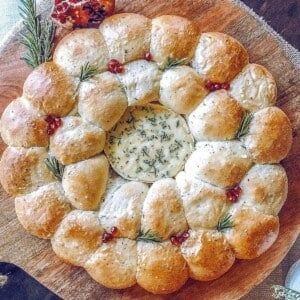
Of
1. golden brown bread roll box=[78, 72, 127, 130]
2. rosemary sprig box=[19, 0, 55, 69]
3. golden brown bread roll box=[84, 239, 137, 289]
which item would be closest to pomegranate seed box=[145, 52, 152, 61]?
golden brown bread roll box=[78, 72, 127, 130]

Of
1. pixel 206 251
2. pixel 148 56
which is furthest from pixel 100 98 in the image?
pixel 206 251

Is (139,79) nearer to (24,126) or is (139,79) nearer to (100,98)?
(100,98)

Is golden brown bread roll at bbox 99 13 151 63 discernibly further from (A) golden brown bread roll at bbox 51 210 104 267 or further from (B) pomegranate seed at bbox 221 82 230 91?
(A) golden brown bread roll at bbox 51 210 104 267

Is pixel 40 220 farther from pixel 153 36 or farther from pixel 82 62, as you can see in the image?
pixel 153 36

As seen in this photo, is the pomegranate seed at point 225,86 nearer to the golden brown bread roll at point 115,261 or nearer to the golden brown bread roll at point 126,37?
the golden brown bread roll at point 126,37

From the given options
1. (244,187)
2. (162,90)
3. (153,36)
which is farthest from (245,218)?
(153,36)
